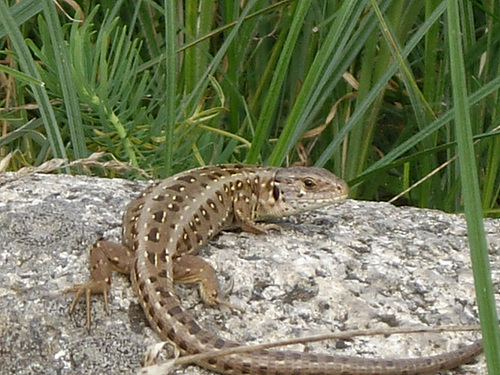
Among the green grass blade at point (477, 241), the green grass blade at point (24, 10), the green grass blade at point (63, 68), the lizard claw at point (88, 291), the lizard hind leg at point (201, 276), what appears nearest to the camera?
the green grass blade at point (477, 241)

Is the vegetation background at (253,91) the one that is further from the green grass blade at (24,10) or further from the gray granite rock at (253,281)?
the gray granite rock at (253,281)

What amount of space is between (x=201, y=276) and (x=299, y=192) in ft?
2.82

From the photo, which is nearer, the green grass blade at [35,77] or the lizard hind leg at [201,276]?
the lizard hind leg at [201,276]

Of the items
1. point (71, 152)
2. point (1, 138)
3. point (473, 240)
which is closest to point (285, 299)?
point (473, 240)

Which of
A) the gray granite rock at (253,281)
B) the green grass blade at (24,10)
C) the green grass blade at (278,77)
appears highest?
the green grass blade at (24,10)

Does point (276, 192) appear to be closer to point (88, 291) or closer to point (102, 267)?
point (102, 267)

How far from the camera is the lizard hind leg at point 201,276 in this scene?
2.86m

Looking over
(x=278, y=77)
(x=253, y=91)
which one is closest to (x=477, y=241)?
(x=278, y=77)

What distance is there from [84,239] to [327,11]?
1809mm

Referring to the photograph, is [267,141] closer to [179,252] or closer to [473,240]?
[179,252]

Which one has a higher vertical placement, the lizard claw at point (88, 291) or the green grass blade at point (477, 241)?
the green grass blade at point (477, 241)

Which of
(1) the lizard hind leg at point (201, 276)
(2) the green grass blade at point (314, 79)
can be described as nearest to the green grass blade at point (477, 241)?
(1) the lizard hind leg at point (201, 276)

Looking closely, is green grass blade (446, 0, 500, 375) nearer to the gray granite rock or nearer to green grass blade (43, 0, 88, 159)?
the gray granite rock

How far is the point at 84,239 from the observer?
3.16 metres
